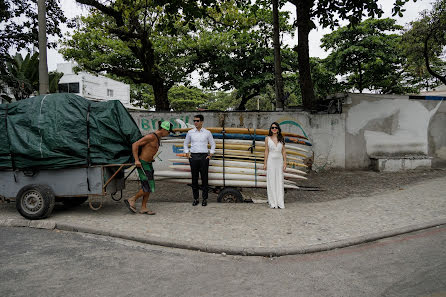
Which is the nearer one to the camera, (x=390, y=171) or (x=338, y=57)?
(x=390, y=171)

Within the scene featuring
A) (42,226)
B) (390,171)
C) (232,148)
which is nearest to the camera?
(42,226)

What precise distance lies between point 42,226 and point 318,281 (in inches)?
183

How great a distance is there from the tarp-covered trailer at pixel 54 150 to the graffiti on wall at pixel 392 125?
8570 mm

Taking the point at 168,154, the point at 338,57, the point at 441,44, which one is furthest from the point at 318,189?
the point at 338,57

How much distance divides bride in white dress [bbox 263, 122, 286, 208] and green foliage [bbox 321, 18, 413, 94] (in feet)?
62.8

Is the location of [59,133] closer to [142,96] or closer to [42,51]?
[42,51]

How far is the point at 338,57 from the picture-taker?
25500 millimetres

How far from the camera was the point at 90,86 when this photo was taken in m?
40.4

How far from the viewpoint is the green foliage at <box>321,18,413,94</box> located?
24094mm

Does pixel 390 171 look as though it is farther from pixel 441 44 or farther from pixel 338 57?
pixel 338 57

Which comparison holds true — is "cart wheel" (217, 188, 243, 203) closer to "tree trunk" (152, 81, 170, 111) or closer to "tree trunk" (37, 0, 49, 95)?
"tree trunk" (37, 0, 49, 95)

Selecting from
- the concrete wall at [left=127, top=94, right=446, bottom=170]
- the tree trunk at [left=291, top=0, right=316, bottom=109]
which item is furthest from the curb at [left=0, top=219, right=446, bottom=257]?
the tree trunk at [left=291, top=0, right=316, bottom=109]

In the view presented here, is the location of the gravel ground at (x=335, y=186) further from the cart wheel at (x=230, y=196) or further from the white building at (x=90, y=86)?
the white building at (x=90, y=86)

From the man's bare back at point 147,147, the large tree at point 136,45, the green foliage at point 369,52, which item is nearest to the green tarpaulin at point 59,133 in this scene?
A: the man's bare back at point 147,147
